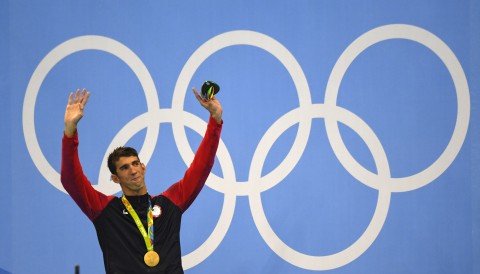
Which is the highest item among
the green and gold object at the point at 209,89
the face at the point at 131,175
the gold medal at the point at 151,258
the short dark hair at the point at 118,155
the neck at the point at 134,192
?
the green and gold object at the point at 209,89

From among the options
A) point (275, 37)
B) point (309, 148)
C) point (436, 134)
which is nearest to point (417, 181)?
point (436, 134)

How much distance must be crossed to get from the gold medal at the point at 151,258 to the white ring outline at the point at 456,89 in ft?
5.06

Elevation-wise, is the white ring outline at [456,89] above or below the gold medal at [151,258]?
above

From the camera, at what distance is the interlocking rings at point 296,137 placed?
13.5ft

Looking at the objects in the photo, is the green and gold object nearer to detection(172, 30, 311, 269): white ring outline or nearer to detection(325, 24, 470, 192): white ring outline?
detection(172, 30, 311, 269): white ring outline

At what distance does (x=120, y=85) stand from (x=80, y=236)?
113 centimetres

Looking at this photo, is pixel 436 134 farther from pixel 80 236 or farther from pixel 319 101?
pixel 80 236

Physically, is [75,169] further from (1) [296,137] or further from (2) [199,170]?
(1) [296,137]

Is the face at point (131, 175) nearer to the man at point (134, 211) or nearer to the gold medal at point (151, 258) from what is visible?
the man at point (134, 211)

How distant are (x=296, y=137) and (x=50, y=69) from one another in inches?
73.3

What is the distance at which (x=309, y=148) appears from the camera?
4160mm

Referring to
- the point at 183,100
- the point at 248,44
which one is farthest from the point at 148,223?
the point at 248,44

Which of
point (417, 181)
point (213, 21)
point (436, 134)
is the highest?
point (213, 21)

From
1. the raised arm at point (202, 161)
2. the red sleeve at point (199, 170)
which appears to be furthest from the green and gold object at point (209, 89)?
the red sleeve at point (199, 170)
